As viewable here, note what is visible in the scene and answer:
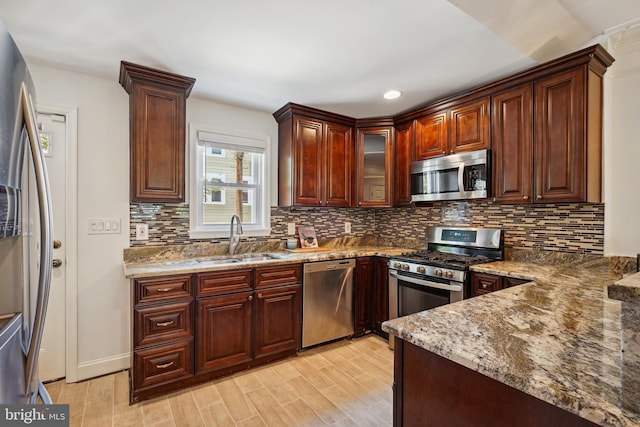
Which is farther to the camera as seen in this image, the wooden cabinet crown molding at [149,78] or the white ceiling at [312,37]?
the wooden cabinet crown molding at [149,78]

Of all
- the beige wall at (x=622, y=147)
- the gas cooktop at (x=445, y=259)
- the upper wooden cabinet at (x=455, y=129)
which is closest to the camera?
the beige wall at (x=622, y=147)

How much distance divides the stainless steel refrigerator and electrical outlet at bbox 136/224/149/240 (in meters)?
1.75

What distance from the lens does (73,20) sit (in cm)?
183

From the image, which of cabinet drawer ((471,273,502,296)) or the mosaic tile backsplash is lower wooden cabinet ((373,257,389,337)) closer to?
the mosaic tile backsplash

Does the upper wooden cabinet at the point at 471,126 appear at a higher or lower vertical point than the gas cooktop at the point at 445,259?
higher

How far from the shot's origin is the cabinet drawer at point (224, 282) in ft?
7.79

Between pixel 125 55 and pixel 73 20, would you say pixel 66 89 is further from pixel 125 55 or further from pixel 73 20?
pixel 73 20

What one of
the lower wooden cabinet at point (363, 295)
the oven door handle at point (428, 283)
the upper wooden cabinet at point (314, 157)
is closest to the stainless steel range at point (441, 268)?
the oven door handle at point (428, 283)

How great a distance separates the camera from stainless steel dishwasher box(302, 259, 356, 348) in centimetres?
289

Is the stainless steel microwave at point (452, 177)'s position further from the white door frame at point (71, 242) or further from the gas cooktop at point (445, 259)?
the white door frame at point (71, 242)

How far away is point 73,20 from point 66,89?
82cm

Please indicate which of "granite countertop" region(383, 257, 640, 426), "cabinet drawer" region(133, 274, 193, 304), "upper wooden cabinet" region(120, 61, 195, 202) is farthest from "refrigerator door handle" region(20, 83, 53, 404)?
"upper wooden cabinet" region(120, 61, 195, 202)

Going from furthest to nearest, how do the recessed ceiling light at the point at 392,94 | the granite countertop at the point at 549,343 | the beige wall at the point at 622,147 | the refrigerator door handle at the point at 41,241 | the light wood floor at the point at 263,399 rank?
1. the recessed ceiling light at the point at 392,94
2. the beige wall at the point at 622,147
3. the light wood floor at the point at 263,399
4. the refrigerator door handle at the point at 41,241
5. the granite countertop at the point at 549,343
